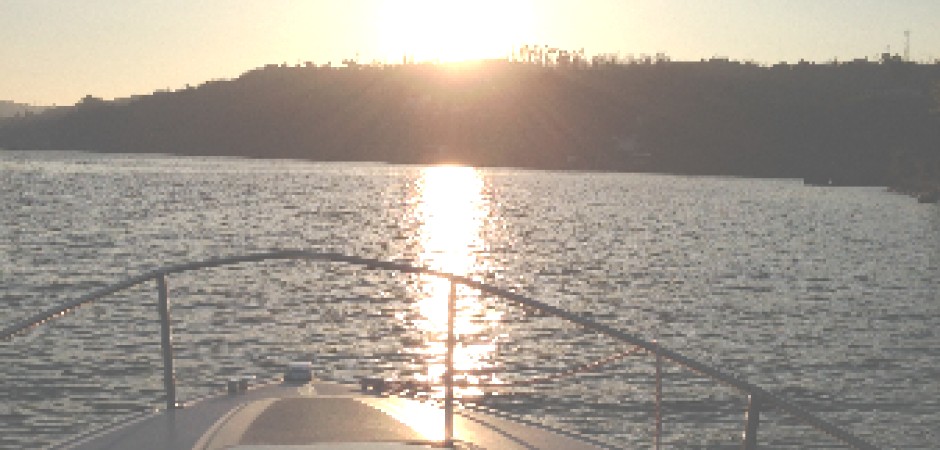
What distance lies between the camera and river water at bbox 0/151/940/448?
74.5 feet

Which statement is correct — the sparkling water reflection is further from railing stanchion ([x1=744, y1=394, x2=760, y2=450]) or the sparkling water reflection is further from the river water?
railing stanchion ([x1=744, y1=394, x2=760, y2=450])

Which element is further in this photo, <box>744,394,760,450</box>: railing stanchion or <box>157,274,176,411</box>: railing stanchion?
<box>157,274,176,411</box>: railing stanchion

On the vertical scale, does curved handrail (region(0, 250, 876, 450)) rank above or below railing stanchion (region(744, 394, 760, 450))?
above

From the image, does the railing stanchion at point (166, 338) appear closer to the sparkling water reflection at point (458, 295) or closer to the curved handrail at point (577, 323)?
the curved handrail at point (577, 323)

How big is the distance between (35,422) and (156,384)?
372 centimetres

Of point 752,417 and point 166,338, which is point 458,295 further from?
point 752,417

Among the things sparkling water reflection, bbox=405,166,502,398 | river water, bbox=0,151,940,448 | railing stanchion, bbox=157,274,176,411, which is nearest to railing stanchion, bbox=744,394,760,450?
river water, bbox=0,151,940,448

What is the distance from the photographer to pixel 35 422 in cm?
1995

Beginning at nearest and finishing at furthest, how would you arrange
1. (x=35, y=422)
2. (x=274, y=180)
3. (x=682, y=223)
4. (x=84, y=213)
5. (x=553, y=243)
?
(x=35, y=422), (x=553, y=243), (x=84, y=213), (x=682, y=223), (x=274, y=180)

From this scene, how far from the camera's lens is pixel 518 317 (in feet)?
118

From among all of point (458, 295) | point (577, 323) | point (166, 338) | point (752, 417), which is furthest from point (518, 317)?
point (752, 417)

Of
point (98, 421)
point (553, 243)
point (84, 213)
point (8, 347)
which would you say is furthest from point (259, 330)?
point (84, 213)

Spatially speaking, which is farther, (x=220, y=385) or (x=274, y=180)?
(x=274, y=180)

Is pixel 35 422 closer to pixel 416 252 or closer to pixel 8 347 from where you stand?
pixel 8 347
